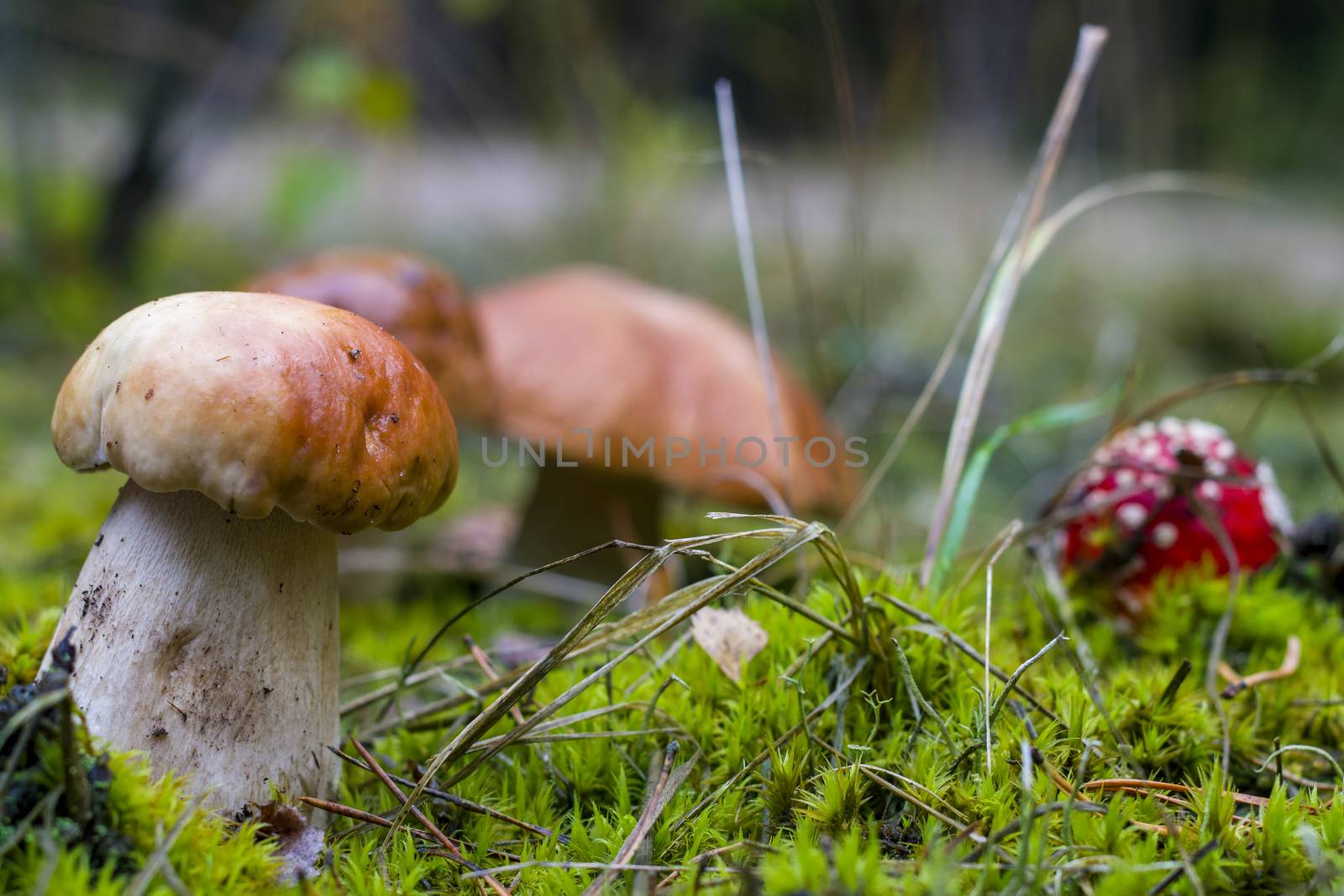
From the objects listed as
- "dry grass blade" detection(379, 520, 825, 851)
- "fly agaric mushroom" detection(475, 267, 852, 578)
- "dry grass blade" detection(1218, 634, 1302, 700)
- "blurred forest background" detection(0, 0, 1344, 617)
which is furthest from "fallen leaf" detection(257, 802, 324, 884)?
"blurred forest background" detection(0, 0, 1344, 617)

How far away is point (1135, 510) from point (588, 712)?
49.1 inches

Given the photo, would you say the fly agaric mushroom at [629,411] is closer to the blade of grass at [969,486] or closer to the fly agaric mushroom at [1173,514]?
the blade of grass at [969,486]

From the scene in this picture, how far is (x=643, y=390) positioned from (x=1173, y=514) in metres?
1.30

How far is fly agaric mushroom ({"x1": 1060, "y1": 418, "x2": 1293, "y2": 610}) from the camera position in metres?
1.81

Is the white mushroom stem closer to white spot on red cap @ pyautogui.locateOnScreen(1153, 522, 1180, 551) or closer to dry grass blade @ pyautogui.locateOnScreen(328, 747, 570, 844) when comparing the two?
dry grass blade @ pyautogui.locateOnScreen(328, 747, 570, 844)

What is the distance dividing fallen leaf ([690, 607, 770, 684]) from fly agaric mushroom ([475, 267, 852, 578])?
0.73m

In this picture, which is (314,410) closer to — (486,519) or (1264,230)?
(486,519)

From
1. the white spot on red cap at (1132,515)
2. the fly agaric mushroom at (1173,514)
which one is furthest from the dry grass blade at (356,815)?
the white spot on red cap at (1132,515)

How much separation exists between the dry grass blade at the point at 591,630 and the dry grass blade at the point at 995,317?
0.54 m

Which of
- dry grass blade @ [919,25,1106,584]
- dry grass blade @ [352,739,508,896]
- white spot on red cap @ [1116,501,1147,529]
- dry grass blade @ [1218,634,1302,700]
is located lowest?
dry grass blade @ [1218,634,1302,700]

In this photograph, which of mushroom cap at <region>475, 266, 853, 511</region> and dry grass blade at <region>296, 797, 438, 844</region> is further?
mushroom cap at <region>475, 266, 853, 511</region>

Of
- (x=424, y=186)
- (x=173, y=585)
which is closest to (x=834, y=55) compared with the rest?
(x=173, y=585)

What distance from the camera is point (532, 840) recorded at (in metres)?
1.20

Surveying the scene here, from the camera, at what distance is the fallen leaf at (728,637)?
1.42 metres
